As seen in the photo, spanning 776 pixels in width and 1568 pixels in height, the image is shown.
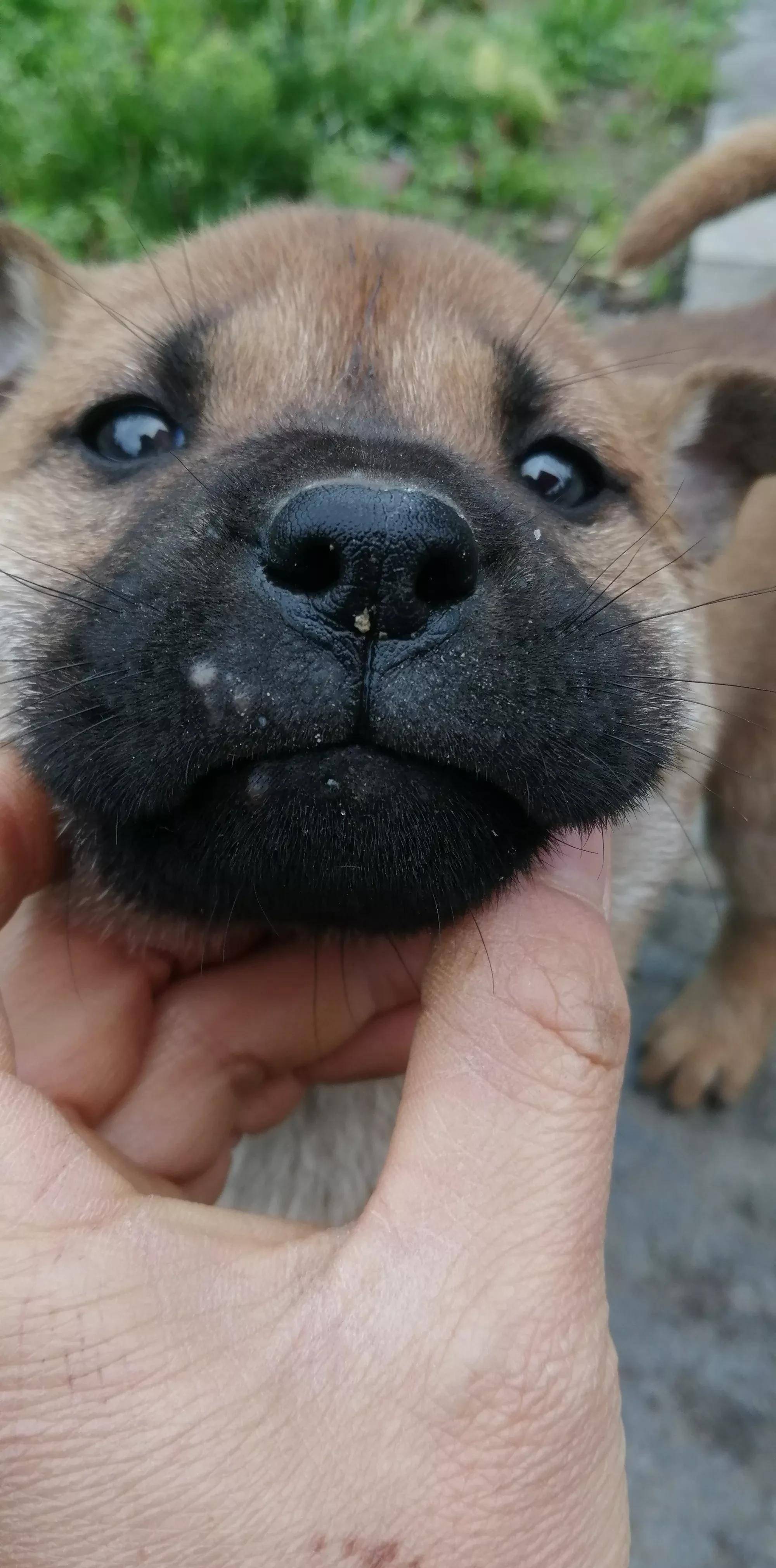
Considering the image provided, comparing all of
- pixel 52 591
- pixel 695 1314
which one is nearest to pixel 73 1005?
pixel 52 591

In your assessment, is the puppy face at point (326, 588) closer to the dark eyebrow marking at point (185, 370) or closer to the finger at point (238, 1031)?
the dark eyebrow marking at point (185, 370)

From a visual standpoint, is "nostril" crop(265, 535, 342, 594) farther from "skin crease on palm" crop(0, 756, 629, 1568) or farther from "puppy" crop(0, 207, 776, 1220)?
"skin crease on palm" crop(0, 756, 629, 1568)

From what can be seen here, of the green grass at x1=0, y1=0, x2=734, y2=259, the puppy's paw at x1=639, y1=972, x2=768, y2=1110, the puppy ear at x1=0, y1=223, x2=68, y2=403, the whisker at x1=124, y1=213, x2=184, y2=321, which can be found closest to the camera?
the whisker at x1=124, y1=213, x2=184, y2=321

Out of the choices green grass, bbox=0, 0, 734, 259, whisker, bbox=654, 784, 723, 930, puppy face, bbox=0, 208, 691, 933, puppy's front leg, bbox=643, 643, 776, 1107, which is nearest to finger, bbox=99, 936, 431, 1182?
puppy face, bbox=0, 208, 691, 933

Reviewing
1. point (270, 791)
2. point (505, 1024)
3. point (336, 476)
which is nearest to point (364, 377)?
point (336, 476)

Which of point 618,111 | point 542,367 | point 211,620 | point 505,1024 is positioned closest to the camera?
point 211,620

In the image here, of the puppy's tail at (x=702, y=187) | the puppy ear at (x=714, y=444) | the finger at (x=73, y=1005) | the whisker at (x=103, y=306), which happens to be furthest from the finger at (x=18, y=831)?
the puppy's tail at (x=702, y=187)

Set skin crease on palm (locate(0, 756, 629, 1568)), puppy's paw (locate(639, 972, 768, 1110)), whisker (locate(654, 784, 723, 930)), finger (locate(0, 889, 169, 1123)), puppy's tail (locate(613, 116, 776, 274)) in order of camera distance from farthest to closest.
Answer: puppy's paw (locate(639, 972, 768, 1110)) < puppy's tail (locate(613, 116, 776, 274)) < whisker (locate(654, 784, 723, 930)) < finger (locate(0, 889, 169, 1123)) < skin crease on palm (locate(0, 756, 629, 1568))

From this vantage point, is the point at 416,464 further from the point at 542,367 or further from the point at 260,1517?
the point at 260,1517
